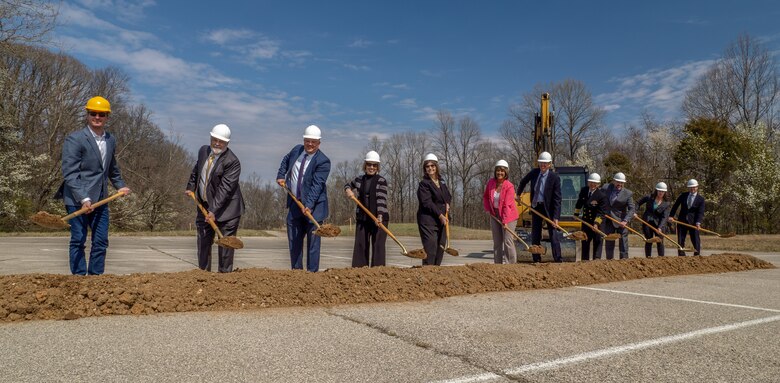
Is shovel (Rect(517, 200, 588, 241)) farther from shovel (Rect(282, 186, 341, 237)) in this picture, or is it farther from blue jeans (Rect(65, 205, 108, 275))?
blue jeans (Rect(65, 205, 108, 275))

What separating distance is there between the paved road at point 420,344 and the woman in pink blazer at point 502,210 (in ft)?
9.71

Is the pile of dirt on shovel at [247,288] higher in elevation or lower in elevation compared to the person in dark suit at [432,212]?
lower

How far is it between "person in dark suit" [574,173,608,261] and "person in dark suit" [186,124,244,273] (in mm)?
7021

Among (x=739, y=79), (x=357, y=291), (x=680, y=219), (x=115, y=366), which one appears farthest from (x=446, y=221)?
(x=739, y=79)

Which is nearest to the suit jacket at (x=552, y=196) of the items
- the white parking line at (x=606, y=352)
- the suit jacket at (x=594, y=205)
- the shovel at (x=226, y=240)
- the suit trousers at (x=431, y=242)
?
the suit jacket at (x=594, y=205)

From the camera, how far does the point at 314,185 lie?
6.64m

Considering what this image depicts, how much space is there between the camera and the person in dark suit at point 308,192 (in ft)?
21.7

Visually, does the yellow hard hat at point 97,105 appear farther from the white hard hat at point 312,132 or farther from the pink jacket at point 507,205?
the pink jacket at point 507,205

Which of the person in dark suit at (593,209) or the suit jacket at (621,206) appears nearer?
the person in dark suit at (593,209)

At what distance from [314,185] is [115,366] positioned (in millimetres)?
3828

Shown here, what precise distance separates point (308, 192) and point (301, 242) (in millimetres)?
650

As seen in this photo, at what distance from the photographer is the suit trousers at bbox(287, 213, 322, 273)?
21.6ft

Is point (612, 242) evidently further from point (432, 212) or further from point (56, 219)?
point (56, 219)

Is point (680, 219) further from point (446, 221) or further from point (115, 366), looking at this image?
point (115, 366)
